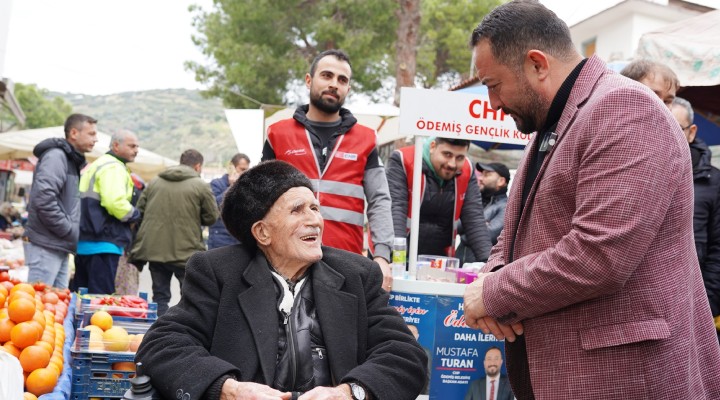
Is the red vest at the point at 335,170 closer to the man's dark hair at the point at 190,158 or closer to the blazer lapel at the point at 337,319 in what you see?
the blazer lapel at the point at 337,319

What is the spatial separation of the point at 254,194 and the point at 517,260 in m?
1.27

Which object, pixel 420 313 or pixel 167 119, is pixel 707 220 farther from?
pixel 167 119

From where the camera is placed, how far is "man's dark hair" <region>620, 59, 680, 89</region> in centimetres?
387

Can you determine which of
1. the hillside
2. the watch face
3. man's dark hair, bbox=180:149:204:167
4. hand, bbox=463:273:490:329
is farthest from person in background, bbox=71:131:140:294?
the hillside

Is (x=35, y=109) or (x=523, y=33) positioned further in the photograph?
(x=35, y=109)

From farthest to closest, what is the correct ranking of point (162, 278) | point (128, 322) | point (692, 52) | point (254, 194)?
point (162, 278)
point (692, 52)
point (128, 322)
point (254, 194)

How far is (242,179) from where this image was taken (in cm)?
316

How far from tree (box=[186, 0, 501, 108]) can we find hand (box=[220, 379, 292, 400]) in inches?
781

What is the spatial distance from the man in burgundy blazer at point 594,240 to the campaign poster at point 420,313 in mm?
1695

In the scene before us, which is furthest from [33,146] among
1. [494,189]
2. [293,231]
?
[293,231]

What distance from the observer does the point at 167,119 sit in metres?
156

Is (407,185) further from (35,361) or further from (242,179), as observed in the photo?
(35,361)

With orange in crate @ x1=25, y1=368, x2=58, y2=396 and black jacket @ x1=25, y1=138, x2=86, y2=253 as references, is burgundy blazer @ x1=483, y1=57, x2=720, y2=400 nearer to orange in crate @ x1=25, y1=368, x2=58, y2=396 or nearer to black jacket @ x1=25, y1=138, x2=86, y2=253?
orange in crate @ x1=25, y1=368, x2=58, y2=396

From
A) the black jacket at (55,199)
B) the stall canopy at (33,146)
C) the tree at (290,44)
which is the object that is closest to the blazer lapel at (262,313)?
the black jacket at (55,199)
